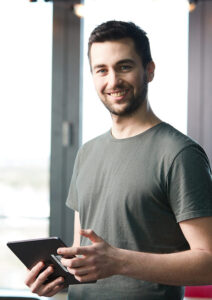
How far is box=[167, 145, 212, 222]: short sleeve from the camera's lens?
1144 millimetres

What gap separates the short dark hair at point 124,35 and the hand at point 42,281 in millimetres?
738

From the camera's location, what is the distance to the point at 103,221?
133 cm

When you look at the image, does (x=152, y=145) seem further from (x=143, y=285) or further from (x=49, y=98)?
(x=49, y=98)

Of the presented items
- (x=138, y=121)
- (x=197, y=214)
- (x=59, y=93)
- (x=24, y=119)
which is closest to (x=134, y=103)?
(x=138, y=121)

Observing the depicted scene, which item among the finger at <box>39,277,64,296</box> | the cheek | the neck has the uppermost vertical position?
the cheek

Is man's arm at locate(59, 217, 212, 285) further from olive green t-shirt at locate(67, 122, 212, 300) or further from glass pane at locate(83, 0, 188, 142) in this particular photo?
glass pane at locate(83, 0, 188, 142)

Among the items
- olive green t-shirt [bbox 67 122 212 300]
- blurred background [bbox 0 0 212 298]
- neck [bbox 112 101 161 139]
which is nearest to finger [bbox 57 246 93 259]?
olive green t-shirt [bbox 67 122 212 300]

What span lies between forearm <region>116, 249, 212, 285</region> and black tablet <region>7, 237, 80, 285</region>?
210mm

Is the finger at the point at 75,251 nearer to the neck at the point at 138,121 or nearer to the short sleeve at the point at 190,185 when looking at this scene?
the short sleeve at the point at 190,185

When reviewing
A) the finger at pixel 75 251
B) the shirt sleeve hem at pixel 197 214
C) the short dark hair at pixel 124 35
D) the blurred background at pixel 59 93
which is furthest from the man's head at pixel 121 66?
the blurred background at pixel 59 93

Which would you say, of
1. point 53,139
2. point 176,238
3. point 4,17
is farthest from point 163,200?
point 4,17

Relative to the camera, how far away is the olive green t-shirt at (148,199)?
1.16m

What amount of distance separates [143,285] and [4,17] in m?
2.13

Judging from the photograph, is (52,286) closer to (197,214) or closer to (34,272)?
(34,272)
